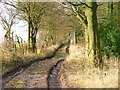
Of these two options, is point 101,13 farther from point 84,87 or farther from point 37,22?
point 84,87

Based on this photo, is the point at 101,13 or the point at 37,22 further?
the point at 37,22

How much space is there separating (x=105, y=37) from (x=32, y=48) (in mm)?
13672

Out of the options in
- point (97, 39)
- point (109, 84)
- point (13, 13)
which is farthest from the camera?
point (13, 13)

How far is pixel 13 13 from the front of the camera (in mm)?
37375

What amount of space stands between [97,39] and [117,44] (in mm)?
3631

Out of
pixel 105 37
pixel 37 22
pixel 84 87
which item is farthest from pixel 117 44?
pixel 37 22

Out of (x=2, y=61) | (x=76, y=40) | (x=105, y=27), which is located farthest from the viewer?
(x=76, y=40)

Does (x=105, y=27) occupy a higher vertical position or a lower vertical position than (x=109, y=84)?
higher

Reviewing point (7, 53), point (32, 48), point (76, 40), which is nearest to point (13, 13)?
point (32, 48)

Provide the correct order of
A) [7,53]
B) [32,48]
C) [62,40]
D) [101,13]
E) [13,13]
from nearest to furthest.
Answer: [7,53] < [101,13] < [32,48] < [13,13] < [62,40]

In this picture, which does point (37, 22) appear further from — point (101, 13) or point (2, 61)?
point (2, 61)

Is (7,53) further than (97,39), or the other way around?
(7,53)

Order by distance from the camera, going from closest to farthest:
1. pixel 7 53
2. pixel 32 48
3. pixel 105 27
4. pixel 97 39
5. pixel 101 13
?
pixel 97 39
pixel 7 53
pixel 105 27
pixel 101 13
pixel 32 48

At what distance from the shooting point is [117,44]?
1858cm
